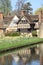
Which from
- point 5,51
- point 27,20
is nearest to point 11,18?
point 27,20

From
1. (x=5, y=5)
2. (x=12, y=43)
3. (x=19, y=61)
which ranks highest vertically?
(x=5, y=5)

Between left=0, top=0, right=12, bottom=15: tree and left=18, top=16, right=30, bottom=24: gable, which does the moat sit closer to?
left=18, top=16, right=30, bottom=24: gable

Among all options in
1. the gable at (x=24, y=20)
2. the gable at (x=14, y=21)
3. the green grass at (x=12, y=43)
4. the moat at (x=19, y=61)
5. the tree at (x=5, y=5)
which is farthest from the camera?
the tree at (x=5, y=5)

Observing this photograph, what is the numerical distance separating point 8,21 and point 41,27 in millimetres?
24920

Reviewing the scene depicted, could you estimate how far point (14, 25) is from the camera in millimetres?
86875

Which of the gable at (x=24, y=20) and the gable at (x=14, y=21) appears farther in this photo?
the gable at (x=14, y=21)

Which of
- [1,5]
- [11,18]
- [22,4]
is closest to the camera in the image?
[11,18]

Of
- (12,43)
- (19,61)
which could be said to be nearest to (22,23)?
(12,43)

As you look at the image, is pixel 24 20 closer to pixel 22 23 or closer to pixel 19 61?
pixel 22 23

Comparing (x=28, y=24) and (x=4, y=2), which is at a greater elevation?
(x=4, y=2)

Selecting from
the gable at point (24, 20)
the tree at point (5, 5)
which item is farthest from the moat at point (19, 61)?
the tree at point (5, 5)

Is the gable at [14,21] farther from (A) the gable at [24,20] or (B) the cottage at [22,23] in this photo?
(A) the gable at [24,20]

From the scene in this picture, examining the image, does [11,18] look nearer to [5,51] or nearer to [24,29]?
[24,29]

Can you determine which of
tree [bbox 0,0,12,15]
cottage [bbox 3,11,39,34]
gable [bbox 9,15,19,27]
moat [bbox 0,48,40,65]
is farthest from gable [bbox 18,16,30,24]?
moat [bbox 0,48,40,65]
